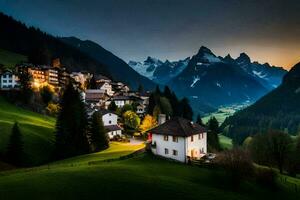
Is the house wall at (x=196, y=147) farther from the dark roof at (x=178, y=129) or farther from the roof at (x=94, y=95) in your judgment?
the roof at (x=94, y=95)

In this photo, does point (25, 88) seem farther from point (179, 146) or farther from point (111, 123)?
point (179, 146)

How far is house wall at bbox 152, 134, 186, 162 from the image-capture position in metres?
66.5

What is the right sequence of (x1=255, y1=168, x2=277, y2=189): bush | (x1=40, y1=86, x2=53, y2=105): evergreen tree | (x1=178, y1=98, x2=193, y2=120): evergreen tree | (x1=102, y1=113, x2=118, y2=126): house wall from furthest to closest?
1. (x1=178, y1=98, x2=193, y2=120): evergreen tree
2. (x1=40, y1=86, x2=53, y2=105): evergreen tree
3. (x1=102, y1=113, x2=118, y2=126): house wall
4. (x1=255, y1=168, x2=277, y2=189): bush

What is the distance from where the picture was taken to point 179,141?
67000mm

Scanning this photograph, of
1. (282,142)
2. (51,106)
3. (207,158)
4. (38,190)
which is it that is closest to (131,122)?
(51,106)

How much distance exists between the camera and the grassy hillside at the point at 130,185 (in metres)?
38.9

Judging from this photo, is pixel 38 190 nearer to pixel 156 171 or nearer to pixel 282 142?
pixel 156 171

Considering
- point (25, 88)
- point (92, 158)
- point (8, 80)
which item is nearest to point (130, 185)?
point (92, 158)

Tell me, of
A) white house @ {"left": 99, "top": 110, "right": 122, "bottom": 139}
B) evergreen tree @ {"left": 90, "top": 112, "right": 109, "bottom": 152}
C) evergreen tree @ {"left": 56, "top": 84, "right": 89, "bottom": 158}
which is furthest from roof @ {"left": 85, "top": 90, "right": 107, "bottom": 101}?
evergreen tree @ {"left": 90, "top": 112, "right": 109, "bottom": 152}

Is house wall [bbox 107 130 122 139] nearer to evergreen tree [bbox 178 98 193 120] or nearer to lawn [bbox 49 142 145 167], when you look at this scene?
lawn [bbox 49 142 145 167]

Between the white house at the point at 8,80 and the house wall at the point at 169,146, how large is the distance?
301 feet

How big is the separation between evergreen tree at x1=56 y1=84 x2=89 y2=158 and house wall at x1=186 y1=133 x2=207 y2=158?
33.1 meters

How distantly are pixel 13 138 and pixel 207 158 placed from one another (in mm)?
42774

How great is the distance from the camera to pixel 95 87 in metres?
200
